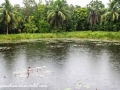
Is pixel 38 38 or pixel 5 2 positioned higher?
pixel 5 2

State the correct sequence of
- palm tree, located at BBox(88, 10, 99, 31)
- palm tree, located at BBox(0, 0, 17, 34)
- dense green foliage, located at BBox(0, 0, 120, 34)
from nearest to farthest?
palm tree, located at BBox(0, 0, 17, 34) < dense green foliage, located at BBox(0, 0, 120, 34) < palm tree, located at BBox(88, 10, 99, 31)

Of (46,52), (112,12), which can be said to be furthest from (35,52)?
(112,12)

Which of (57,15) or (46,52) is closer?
(46,52)

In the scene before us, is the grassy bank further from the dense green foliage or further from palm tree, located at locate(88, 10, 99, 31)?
palm tree, located at locate(88, 10, 99, 31)

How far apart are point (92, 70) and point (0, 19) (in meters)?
27.0

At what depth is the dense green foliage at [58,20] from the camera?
36.8 meters

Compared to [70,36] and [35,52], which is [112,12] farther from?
[35,52]

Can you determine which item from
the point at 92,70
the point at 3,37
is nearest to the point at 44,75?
the point at 92,70

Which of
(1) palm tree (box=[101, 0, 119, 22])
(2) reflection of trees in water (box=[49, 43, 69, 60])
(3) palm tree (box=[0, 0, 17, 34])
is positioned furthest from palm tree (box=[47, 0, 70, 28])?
(2) reflection of trees in water (box=[49, 43, 69, 60])

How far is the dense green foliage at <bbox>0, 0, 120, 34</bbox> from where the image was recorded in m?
36.8

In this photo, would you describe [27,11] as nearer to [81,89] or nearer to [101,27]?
[101,27]

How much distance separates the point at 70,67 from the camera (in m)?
14.3

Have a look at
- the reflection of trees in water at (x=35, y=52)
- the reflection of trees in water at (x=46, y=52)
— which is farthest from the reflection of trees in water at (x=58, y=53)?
the reflection of trees in water at (x=35, y=52)

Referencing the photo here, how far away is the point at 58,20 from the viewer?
4203 centimetres
